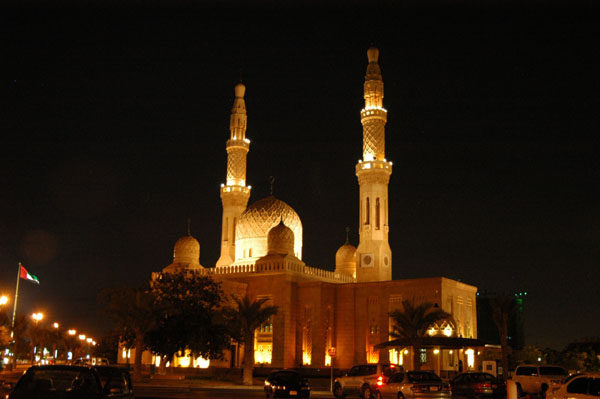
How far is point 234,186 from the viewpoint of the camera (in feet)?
171

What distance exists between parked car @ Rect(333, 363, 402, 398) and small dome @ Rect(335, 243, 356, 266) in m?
26.9

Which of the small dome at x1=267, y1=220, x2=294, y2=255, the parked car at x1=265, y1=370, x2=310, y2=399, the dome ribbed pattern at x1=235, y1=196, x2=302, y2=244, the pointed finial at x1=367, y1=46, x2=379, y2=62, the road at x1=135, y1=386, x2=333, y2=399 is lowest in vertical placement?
the road at x1=135, y1=386, x2=333, y2=399

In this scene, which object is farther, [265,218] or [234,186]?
[234,186]

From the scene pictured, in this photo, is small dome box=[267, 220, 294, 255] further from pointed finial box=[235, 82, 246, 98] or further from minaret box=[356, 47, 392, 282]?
pointed finial box=[235, 82, 246, 98]

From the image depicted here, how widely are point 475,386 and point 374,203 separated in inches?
856

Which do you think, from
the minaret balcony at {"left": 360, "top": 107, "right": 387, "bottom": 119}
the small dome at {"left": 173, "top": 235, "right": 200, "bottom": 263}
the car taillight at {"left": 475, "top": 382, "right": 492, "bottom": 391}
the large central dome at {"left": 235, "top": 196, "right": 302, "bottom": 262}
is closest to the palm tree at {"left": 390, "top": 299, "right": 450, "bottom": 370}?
the car taillight at {"left": 475, "top": 382, "right": 492, "bottom": 391}

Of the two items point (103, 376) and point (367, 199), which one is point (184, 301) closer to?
point (367, 199)

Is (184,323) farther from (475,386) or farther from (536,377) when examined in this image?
(536,377)

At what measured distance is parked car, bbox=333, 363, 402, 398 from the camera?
22953mm

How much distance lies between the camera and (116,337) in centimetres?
3378

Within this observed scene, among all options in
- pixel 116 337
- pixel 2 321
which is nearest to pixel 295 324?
pixel 116 337

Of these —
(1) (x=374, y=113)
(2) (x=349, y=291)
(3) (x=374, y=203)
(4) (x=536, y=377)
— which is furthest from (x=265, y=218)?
(4) (x=536, y=377)


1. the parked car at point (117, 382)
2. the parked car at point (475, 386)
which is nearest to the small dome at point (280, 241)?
the parked car at point (475, 386)

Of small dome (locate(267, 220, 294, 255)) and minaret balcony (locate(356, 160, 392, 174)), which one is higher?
minaret balcony (locate(356, 160, 392, 174))
